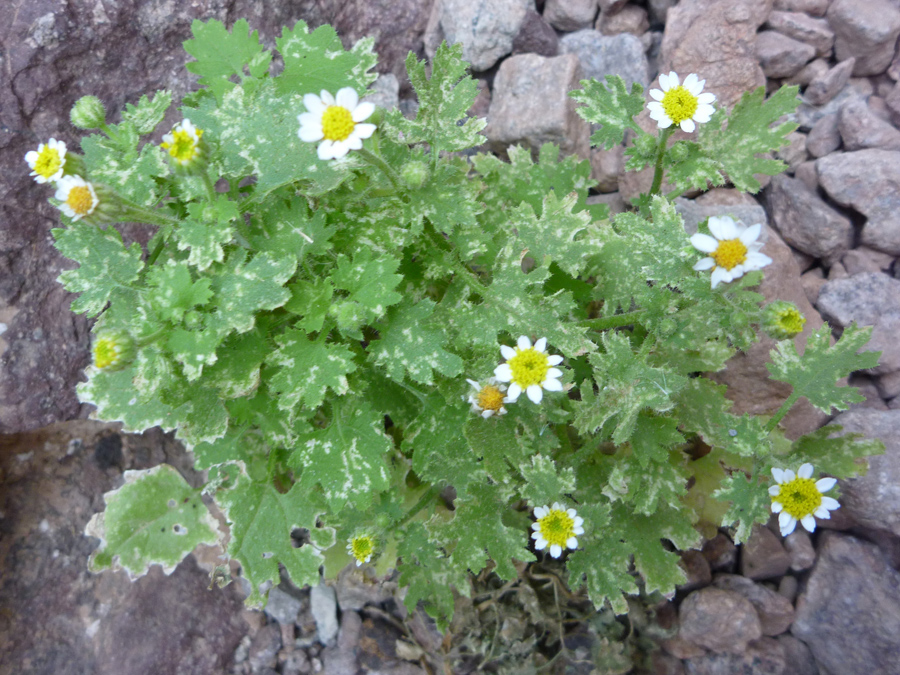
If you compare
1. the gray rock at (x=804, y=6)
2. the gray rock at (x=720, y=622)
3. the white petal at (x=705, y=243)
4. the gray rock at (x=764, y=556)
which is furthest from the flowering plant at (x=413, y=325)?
the gray rock at (x=804, y=6)

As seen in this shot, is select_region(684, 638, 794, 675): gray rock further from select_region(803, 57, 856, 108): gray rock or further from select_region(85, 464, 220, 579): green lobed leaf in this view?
select_region(803, 57, 856, 108): gray rock

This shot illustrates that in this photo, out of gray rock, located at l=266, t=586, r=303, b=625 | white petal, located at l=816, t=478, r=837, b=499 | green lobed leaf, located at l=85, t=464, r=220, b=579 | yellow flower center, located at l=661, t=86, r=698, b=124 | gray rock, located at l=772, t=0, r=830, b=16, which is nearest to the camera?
white petal, located at l=816, t=478, r=837, b=499

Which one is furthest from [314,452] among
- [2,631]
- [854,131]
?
[854,131]

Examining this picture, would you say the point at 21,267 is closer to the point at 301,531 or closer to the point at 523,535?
the point at 301,531

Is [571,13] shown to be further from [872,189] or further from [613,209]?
[872,189]

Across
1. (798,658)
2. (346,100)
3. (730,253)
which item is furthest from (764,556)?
(346,100)

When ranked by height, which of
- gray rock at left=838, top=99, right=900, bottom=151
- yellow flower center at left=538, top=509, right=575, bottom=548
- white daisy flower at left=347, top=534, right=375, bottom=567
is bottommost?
white daisy flower at left=347, top=534, right=375, bottom=567

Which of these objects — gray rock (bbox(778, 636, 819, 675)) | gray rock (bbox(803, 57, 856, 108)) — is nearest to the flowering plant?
gray rock (bbox(778, 636, 819, 675))

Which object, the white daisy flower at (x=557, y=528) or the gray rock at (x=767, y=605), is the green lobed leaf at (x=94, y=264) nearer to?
the white daisy flower at (x=557, y=528)
